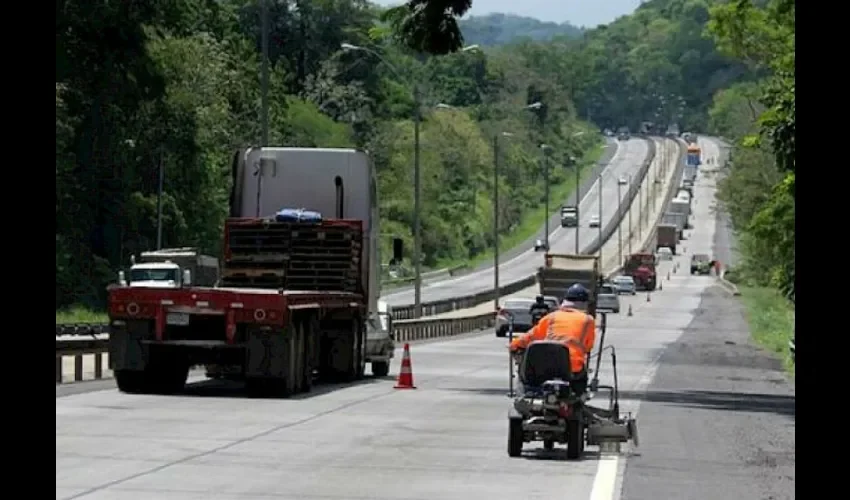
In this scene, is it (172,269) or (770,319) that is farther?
(770,319)

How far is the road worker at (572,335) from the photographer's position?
57.6ft

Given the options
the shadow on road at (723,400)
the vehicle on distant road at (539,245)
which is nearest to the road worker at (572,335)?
the shadow on road at (723,400)

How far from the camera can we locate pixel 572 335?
1773cm

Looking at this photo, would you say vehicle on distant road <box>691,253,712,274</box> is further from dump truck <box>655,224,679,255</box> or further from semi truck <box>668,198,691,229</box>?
semi truck <box>668,198,691,229</box>

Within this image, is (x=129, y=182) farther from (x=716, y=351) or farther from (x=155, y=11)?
(x=716, y=351)

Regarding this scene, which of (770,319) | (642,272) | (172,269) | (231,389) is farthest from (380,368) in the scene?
(642,272)

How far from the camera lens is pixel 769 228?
159ft

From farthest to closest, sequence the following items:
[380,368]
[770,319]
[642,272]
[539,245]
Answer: [539,245], [642,272], [770,319], [380,368]

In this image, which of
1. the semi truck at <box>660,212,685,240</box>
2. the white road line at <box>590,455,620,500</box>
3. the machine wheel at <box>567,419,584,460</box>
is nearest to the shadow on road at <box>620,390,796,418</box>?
the machine wheel at <box>567,419,584,460</box>

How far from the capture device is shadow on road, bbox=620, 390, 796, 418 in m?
28.2

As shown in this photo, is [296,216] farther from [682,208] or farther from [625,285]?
[682,208]

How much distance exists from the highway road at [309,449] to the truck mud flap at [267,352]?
1.32ft

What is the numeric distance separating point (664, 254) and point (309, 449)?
139 m

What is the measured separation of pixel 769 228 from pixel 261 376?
82.6 feet
